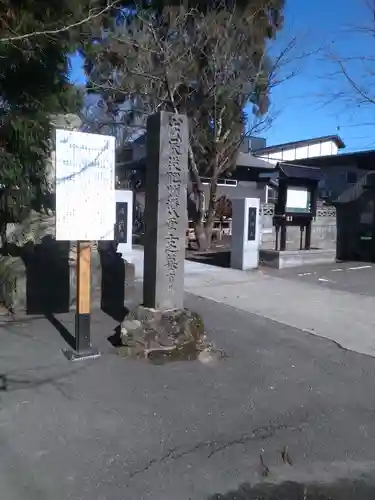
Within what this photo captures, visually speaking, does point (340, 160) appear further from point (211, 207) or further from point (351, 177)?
point (211, 207)

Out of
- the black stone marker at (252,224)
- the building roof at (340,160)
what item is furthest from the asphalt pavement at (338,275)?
the building roof at (340,160)

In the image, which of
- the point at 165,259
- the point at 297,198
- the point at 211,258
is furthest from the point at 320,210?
the point at 165,259

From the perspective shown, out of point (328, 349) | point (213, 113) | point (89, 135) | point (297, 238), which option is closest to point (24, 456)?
Result: point (89, 135)

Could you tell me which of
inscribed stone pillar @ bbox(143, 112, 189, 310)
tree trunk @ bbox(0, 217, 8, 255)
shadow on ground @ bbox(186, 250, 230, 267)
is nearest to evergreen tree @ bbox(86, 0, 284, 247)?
shadow on ground @ bbox(186, 250, 230, 267)

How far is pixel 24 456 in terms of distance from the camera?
119 inches

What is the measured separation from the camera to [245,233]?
1151 centimetres

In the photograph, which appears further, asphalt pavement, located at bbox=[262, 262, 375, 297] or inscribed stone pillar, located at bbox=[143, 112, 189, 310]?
asphalt pavement, located at bbox=[262, 262, 375, 297]

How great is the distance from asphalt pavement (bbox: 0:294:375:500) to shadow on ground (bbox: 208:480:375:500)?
1 centimetres

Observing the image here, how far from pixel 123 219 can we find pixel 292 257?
489 centimetres

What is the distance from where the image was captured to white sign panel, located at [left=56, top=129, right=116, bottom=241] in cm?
463

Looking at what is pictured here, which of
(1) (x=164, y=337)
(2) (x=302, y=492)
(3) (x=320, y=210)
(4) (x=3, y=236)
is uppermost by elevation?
(3) (x=320, y=210)

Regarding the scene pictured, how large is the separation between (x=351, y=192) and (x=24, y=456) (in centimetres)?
1367

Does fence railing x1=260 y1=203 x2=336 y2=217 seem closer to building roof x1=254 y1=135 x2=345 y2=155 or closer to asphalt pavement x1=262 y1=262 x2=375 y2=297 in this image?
asphalt pavement x1=262 y1=262 x2=375 y2=297

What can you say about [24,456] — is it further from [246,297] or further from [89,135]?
[246,297]
